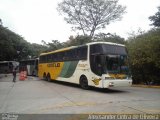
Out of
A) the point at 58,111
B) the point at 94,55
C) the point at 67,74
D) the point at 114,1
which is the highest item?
the point at 114,1

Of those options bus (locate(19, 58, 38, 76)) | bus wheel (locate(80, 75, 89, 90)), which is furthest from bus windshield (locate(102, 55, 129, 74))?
bus (locate(19, 58, 38, 76))

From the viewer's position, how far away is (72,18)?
39250 millimetres

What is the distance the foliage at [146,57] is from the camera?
19547 mm

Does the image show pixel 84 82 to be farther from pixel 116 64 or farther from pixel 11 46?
pixel 11 46

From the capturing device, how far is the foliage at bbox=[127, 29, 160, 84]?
19547mm

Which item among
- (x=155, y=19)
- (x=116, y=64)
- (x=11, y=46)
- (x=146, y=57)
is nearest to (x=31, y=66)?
(x=11, y=46)


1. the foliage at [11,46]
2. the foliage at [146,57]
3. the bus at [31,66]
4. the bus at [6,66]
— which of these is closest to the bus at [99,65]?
the foliage at [146,57]

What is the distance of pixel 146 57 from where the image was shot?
20438 millimetres

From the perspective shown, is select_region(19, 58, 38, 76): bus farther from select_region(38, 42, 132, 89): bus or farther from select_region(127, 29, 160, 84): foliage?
select_region(127, 29, 160, 84): foliage

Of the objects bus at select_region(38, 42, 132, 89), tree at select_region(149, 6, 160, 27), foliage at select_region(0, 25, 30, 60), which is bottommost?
bus at select_region(38, 42, 132, 89)

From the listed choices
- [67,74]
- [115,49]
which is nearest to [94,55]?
[115,49]

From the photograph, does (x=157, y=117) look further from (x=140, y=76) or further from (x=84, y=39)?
(x=84, y=39)

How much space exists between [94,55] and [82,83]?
293 cm

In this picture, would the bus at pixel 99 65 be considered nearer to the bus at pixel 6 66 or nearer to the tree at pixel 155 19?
the tree at pixel 155 19
